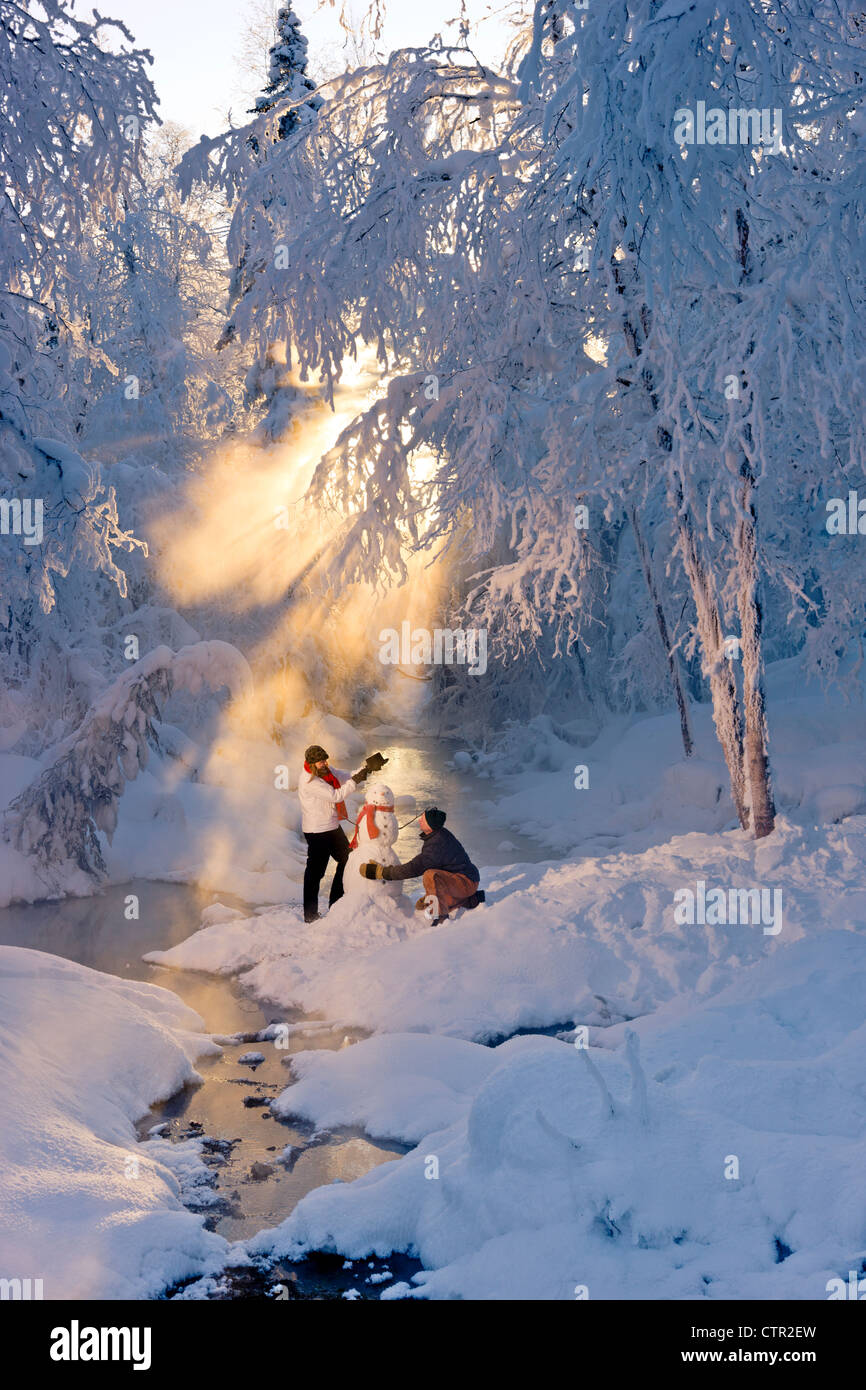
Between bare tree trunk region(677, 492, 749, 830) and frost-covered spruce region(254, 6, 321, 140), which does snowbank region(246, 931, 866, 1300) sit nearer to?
bare tree trunk region(677, 492, 749, 830)

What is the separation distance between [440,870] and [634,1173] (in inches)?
185

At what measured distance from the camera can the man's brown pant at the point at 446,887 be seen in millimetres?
8430

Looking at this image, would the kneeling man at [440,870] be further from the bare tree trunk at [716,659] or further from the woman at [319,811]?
the bare tree trunk at [716,659]

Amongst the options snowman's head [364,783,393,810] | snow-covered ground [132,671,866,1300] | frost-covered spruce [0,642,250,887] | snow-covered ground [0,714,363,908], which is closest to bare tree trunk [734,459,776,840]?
snow-covered ground [132,671,866,1300]

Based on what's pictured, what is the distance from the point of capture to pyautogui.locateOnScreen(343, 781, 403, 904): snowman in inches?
342

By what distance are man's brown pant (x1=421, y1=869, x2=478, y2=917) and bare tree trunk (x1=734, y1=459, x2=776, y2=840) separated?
2.70 metres

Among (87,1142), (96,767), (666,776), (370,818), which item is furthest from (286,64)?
(87,1142)

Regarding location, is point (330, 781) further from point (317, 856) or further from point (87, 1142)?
point (87, 1142)

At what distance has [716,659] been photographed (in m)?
9.12

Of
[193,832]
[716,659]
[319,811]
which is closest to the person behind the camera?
[716,659]

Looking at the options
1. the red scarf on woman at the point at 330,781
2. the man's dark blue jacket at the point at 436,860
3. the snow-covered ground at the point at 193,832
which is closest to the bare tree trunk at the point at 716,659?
the man's dark blue jacket at the point at 436,860

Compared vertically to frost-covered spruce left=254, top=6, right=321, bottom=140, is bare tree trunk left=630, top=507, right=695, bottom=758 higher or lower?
lower

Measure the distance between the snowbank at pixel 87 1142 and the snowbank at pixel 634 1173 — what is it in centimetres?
51

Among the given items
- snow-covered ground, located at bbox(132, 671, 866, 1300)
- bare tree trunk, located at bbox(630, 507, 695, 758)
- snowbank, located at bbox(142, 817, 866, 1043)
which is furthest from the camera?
bare tree trunk, located at bbox(630, 507, 695, 758)
